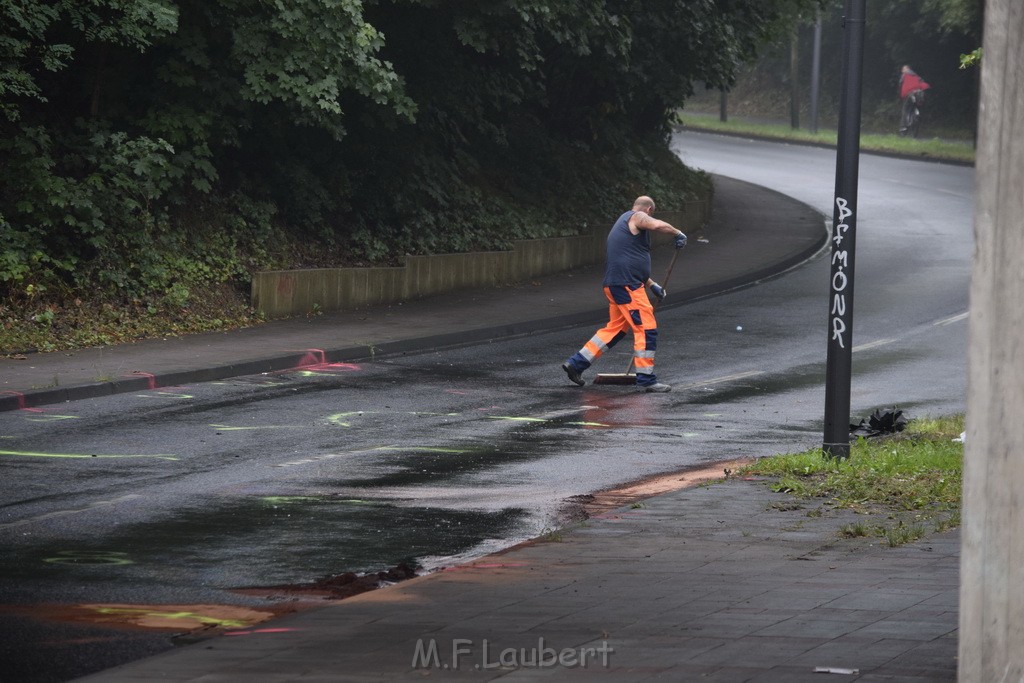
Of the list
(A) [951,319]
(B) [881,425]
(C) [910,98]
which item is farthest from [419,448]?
(C) [910,98]

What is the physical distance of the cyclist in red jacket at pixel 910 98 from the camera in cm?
4878

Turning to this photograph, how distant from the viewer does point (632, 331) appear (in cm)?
1574

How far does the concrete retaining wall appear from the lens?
20031mm

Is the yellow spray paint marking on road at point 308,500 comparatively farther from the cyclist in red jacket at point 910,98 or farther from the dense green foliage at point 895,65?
the cyclist in red jacket at point 910,98

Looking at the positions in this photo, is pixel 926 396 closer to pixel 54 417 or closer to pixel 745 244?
pixel 54 417

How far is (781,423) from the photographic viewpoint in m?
13.8

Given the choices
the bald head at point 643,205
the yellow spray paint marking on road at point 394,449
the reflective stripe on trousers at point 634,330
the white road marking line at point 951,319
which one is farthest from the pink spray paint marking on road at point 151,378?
the white road marking line at point 951,319

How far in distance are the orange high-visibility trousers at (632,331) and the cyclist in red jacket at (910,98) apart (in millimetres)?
35445

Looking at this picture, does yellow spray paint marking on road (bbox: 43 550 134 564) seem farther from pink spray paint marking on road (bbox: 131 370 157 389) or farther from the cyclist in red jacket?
the cyclist in red jacket

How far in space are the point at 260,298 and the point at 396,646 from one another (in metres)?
13.7

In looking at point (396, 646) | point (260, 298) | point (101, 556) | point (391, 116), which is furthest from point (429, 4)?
point (396, 646)

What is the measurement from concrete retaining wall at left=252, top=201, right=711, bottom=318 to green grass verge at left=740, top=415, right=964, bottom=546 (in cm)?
985

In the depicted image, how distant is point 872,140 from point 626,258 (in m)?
33.4

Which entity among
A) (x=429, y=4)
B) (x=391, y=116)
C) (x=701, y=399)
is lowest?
(x=701, y=399)
